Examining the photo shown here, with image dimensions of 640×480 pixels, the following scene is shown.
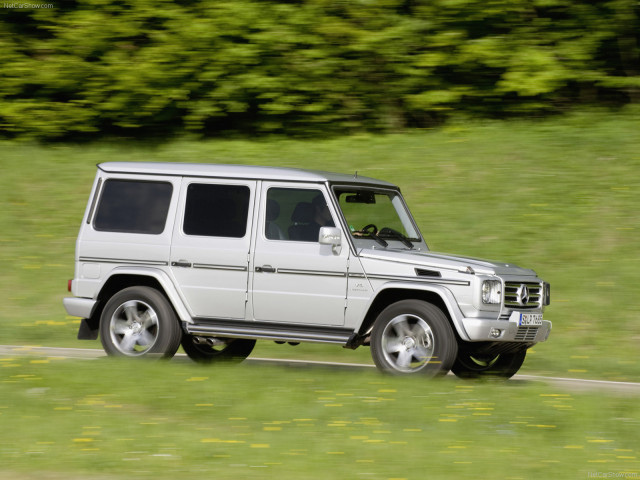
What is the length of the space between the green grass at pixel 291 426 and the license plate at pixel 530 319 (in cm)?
57

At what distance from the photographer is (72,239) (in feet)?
56.7

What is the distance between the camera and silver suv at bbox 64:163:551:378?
30.0 feet

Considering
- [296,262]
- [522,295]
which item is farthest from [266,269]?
[522,295]

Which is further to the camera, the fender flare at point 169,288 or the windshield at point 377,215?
the fender flare at point 169,288

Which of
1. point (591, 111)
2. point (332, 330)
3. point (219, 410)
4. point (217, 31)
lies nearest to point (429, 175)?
point (591, 111)

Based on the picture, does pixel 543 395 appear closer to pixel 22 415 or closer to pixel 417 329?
pixel 417 329

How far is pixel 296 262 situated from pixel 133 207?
1.89 metres

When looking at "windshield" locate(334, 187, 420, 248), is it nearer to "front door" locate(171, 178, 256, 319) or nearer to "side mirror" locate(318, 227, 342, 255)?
"side mirror" locate(318, 227, 342, 255)

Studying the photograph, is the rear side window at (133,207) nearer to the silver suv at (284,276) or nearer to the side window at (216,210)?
the silver suv at (284,276)

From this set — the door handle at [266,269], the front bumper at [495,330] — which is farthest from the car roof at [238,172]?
the front bumper at [495,330]

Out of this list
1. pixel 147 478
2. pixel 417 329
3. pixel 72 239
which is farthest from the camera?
pixel 72 239

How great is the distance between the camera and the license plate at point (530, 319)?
9195mm

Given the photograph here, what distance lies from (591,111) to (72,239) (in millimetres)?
9924

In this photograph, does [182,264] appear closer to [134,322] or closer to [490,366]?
[134,322]
